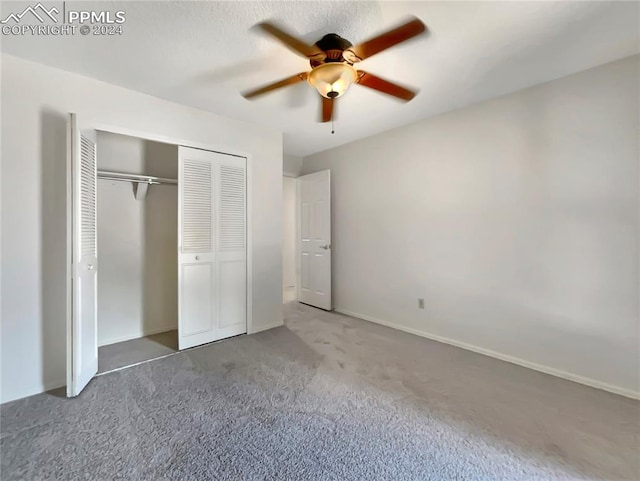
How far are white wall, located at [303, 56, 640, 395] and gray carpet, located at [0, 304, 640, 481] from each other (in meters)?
0.42

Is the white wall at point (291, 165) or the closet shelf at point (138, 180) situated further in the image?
the white wall at point (291, 165)

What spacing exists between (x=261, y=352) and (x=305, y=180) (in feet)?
9.60

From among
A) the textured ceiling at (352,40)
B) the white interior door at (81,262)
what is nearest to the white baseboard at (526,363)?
the textured ceiling at (352,40)

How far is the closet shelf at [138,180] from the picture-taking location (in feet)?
9.92

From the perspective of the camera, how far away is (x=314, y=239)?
4.70 meters

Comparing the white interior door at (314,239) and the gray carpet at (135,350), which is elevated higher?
the white interior door at (314,239)

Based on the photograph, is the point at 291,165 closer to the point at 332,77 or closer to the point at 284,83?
the point at 284,83

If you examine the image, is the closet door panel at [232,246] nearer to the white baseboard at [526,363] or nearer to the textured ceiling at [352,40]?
the textured ceiling at [352,40]

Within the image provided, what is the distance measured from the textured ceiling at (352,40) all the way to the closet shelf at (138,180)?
94cm

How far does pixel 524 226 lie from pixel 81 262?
3.81 meters

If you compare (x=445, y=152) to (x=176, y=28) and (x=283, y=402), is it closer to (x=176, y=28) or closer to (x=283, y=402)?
(x=176, y=28)

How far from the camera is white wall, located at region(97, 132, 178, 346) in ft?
10.3

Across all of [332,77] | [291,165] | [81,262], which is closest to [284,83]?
[332,77]

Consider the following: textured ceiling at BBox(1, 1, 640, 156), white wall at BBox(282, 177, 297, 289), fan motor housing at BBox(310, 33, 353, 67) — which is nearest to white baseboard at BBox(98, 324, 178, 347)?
textured ceiling at BBox(1, 1, 640, 156)
